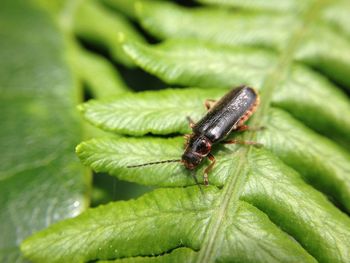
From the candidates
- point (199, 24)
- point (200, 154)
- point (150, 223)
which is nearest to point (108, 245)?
point (150, 223)

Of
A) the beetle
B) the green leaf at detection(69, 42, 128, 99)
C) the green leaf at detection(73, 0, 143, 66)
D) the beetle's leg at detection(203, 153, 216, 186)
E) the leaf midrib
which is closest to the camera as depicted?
the leaf midrib

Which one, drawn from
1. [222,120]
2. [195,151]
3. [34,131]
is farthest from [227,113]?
[34,131]

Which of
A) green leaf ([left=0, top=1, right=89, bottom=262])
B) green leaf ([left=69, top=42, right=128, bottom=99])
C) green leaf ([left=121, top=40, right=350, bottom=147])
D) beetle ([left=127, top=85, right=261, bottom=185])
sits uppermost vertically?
green leaf ([left=121, top=40, right=350, bottom=147])

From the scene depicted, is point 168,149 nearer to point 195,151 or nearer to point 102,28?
point 195,151

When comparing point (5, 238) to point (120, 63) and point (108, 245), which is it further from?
point (120, 63)

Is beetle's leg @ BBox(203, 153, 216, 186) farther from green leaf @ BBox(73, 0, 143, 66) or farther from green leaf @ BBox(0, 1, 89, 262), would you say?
green leaf @ BBox(73, 0, 143, 66)

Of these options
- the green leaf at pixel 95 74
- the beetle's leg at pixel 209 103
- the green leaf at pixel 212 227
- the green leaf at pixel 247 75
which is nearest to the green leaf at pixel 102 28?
the green leaf at pixel 95 74

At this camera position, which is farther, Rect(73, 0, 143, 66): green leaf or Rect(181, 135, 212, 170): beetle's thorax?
Rect(73, 0, 143, 66): green leaf

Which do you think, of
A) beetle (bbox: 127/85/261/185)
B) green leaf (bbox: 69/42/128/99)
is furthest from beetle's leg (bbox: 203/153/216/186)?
green leaf (bbox: 69/42/128/99)
